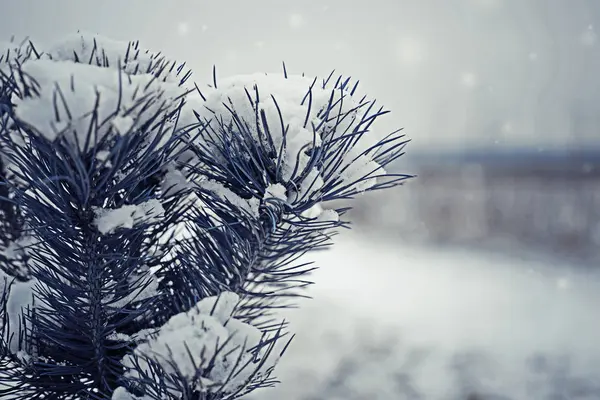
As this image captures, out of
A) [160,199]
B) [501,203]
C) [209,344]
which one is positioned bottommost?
[209,344]

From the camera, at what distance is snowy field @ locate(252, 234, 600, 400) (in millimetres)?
1398

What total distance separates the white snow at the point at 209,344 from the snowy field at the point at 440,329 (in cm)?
97

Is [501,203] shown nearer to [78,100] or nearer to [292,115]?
[292,115]

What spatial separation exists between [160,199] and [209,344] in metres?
0.12

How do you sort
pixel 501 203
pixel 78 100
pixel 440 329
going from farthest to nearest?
pixel 501 203 < pixel 440 329 < pixel 78 100

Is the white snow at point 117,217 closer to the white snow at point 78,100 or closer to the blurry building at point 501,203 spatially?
the white snow at point 78,100

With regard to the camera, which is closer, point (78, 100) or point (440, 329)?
point (78, 100)

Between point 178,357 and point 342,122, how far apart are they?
0.16 meters

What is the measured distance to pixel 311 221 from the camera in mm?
323

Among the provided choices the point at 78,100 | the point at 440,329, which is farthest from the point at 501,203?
the point at 78,100

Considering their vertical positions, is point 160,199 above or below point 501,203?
below

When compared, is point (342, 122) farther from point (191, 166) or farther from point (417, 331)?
point (417, 331)

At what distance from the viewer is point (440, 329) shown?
1741 millimetres

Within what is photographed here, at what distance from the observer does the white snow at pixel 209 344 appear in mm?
240
